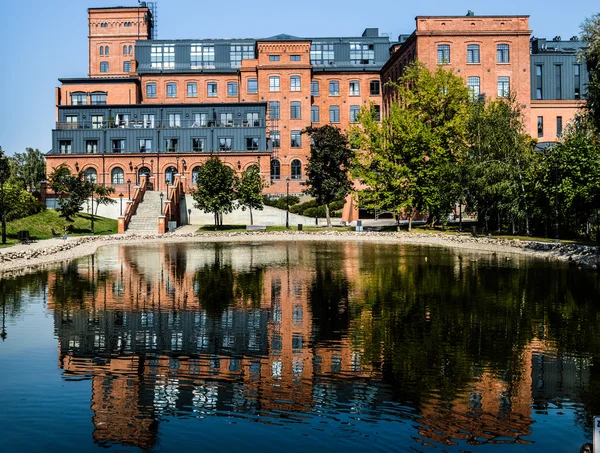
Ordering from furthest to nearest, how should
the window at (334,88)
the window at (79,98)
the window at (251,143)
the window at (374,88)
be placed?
the window at (374,88)
the window at (334,88)
the window at (79,98)
the window at (251,143)

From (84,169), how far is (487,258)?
54060 mm

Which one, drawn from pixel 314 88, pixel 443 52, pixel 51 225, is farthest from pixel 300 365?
pixel 314 88

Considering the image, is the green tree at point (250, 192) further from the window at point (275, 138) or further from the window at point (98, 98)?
the window at point (98, 98)

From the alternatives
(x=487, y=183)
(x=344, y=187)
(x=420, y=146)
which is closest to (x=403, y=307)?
(x=487, y=183)

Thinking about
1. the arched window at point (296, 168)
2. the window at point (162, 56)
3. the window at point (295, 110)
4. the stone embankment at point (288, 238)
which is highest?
the window at point (162, 56)

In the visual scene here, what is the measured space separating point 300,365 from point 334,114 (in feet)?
266

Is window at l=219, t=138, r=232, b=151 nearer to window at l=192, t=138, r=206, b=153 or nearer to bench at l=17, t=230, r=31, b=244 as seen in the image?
window at l=192, t=138, r=206, b=153

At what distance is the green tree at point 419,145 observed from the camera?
58.2 m

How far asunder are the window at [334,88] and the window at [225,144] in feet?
60.8

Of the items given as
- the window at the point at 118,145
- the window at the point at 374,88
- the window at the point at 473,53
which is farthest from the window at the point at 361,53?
the window at the point at 118,145

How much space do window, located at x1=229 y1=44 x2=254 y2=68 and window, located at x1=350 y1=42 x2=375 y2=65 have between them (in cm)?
1371

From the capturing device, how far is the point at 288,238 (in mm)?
55562

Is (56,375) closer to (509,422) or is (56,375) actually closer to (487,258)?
(509,422)

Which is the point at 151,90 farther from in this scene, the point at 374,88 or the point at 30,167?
the point at 374,88
